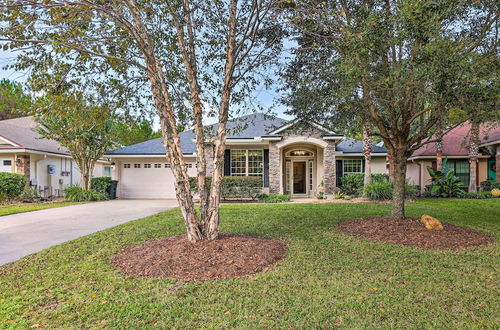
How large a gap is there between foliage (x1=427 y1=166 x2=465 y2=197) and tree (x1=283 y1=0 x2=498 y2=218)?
898 cm

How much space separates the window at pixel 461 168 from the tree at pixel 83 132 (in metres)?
17.8

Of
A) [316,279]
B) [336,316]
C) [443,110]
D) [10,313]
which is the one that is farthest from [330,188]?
[10,313]

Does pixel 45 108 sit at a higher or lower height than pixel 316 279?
higher

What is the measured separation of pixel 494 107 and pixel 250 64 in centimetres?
489

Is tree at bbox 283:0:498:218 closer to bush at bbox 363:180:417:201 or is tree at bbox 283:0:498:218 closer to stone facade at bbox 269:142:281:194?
bush at bbox 363:180:417:201

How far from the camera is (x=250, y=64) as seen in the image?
22.1 ft

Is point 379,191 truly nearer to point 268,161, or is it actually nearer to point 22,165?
point 268,161

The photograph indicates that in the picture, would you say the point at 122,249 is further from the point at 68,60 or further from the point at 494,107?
the point at 494,107

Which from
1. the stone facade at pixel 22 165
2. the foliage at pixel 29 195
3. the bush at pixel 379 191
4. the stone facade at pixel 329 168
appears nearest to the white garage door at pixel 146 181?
the foliage at pixel 29 195

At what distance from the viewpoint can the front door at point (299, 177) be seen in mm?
16797

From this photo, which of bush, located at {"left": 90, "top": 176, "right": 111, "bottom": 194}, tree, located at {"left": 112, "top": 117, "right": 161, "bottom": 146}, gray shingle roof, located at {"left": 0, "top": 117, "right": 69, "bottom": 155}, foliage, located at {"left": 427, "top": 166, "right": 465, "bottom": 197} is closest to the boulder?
tree, located at {"left": 112, "top": 117, "right": 161, "bottom": 146}

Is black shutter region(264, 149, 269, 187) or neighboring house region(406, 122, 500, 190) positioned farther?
neighboring house region(406, 122, 500, 190)

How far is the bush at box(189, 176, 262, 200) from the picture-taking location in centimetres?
A: 1431

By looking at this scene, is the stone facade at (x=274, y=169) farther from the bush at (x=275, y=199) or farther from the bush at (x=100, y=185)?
the bush at (x=100, y=185)
